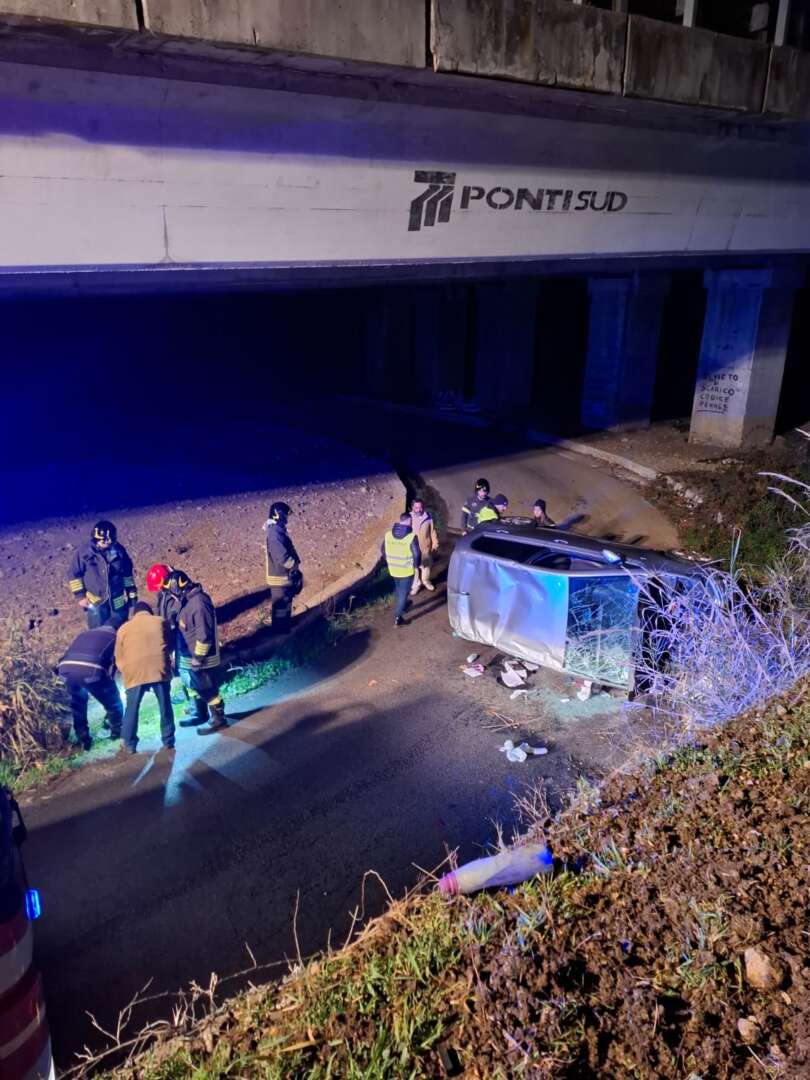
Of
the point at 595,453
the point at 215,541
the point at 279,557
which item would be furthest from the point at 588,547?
the point at 595,453

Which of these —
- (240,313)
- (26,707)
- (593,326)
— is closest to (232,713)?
(26,707)

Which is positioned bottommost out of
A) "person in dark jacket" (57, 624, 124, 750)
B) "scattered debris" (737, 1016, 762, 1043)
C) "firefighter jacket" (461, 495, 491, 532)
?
"person in dark jacket" (57, 624, 124, 750)

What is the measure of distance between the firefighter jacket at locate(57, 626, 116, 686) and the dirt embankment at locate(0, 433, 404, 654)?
1.84 metres

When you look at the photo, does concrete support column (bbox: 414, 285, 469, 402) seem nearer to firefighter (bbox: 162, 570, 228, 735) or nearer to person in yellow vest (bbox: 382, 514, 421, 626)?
person in yellow vest (bbox: 382, 514, 421, 626)

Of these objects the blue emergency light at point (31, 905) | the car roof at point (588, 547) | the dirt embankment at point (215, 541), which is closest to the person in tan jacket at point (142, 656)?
the dirt embankment at point (215, 541)

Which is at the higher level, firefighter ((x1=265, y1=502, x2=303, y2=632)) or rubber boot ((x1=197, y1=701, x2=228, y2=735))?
firefighter ((x1=265, y1=502, x2=303, y2=632))

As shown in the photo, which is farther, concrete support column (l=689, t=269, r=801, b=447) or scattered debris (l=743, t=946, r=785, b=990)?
concrete support column (l=689, t=269, r=801, b=447)

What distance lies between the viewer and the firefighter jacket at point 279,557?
10.3 m

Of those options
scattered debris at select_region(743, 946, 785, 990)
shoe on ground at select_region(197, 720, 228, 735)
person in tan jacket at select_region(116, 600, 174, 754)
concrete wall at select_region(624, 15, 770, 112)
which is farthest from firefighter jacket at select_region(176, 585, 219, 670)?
concrete wall at select_region(624, 15, 770, 112)

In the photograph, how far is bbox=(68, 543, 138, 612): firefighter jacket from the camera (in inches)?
387

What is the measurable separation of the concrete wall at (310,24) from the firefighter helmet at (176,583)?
525cm

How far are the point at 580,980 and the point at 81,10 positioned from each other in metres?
6.70

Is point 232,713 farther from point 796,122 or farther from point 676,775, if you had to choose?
point 796,122

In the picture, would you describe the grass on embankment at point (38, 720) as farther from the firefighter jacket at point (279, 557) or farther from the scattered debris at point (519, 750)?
the scattered debris at point (519, 750)
